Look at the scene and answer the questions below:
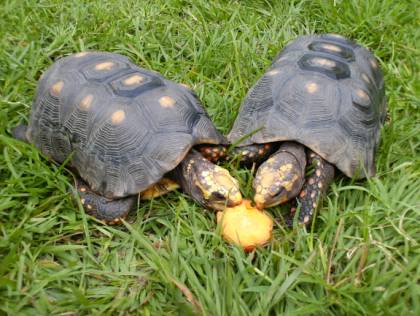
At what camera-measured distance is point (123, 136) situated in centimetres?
307

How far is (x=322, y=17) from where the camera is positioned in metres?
5.04

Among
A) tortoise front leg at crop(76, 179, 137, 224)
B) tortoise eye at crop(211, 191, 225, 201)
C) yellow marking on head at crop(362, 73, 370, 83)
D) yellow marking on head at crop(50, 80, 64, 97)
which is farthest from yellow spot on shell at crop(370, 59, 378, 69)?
yellow marking on head at crop(50, 80, 64, 97)

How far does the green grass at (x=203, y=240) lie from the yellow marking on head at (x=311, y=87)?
737 mm

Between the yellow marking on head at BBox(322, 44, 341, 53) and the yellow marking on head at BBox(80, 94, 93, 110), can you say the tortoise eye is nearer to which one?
the yellow marking on head at BBox(80, 94, 93, 110)

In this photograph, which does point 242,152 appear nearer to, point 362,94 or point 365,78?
point 362,94

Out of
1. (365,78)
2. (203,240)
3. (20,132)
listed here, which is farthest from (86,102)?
(365,78)

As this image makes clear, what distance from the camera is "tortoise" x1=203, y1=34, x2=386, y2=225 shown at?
10.1 ft

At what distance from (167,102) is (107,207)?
0.86m

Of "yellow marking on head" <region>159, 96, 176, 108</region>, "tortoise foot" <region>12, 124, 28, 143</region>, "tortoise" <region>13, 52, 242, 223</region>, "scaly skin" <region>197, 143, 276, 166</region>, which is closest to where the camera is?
"tortoise" <region>13, 52, 242, 223</region>

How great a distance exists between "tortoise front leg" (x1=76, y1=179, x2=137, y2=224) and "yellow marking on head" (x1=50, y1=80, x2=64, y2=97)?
84cm

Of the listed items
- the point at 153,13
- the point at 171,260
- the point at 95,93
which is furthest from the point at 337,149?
the point at 153,13

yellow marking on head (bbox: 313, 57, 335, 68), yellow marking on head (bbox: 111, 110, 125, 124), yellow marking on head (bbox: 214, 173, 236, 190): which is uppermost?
yellow marking on head (bbox: 313, 57, 335, 68)

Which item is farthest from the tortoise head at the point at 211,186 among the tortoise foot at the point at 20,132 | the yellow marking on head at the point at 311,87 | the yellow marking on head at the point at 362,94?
the tortoise foot at the point at 20,132

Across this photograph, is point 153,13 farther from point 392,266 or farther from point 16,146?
point 392,266
